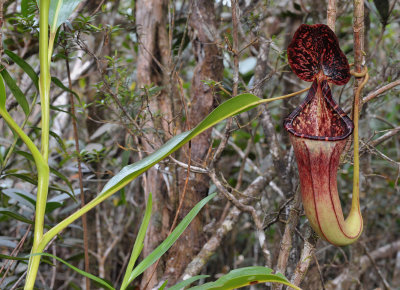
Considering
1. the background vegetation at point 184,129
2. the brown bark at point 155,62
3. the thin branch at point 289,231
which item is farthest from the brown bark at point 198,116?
the thin branch at point 289,231

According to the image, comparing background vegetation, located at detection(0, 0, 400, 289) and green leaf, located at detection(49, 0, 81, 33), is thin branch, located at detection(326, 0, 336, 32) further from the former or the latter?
green leaf, located at detection(49, 0, 81, 33)

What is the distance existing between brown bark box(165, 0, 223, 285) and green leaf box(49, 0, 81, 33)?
614 mm

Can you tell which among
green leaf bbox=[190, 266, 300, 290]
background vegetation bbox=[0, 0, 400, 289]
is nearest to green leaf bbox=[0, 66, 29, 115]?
background vegetation bbox=[0, 0, 400, 289]

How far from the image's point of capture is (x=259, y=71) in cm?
171

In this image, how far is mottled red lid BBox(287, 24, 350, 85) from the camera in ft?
3.27

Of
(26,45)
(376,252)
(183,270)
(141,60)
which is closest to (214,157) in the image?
(183,270)

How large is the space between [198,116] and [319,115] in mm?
600

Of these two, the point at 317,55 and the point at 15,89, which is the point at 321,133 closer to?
the point at 317,55

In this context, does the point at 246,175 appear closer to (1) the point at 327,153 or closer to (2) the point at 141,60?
(2) the point at 141,60

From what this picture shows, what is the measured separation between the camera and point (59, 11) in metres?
0.99

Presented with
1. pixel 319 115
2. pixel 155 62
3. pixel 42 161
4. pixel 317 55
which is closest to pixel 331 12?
pixel 317 55

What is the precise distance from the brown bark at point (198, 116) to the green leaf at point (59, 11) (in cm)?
61

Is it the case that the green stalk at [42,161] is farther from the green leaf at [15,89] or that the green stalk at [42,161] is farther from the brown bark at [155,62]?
the brown bark at [155,62]

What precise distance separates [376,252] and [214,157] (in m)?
1.83
